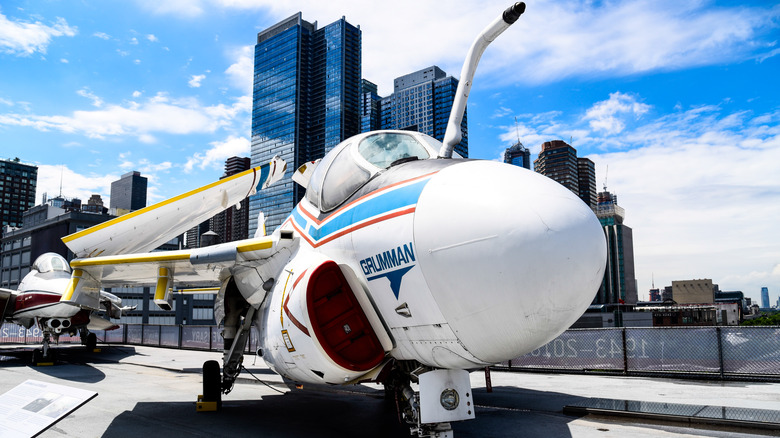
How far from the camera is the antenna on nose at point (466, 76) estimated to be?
4.79 metres

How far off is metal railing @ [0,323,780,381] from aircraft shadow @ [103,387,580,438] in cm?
196

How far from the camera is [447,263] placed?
12.2 feet

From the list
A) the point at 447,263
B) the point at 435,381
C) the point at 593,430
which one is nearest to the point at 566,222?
the point at 447,263

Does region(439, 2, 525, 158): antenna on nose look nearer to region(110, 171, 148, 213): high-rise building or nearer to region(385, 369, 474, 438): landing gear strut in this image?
region(385, 369, 474, 438): landing gear strut

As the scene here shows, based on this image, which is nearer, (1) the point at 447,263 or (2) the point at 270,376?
(1) the point at 447,263

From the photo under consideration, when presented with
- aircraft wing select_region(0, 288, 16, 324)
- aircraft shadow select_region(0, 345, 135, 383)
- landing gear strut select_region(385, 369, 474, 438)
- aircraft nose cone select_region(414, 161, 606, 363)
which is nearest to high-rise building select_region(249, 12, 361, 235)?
aircraft shadow select_region(0, 345, 135, 383)

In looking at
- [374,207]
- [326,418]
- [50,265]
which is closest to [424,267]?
[374,207]

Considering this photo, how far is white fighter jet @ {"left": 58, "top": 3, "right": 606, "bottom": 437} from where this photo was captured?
348cm

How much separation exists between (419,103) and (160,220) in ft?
469

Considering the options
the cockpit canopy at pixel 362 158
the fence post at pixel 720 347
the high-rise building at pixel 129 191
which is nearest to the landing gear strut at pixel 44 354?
the cockpit canopy at pixel 362 158

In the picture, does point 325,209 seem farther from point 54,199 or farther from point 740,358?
point 54,199

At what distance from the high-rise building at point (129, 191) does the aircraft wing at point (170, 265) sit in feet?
599

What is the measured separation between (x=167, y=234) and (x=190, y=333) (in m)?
18.2

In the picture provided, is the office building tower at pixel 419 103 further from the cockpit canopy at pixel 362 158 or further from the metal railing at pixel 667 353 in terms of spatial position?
the cockpit canopy at pixel 362 158
